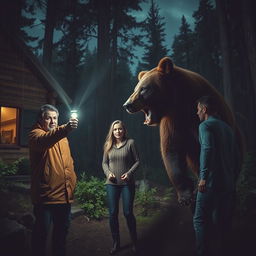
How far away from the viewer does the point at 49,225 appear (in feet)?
9.48

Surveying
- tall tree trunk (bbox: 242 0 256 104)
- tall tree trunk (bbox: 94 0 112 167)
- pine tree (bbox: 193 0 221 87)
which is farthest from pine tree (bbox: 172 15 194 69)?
tall tree trunk (bbox: 242 0 256 104)

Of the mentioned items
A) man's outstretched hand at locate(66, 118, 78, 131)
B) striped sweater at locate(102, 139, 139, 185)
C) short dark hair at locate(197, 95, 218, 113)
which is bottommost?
striped sweater at locate(102, 139, 139, 185)

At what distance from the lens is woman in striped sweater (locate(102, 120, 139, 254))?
152 inches

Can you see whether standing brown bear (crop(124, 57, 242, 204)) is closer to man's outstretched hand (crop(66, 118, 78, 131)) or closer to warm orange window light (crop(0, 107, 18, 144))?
man's outstretched hand (crop(66, 118, 78, 131))

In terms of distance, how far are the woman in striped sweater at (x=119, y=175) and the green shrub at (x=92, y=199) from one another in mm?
2577

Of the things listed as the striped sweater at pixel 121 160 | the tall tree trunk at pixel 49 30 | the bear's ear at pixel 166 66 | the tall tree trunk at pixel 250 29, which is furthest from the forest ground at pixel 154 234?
the tall tree trunk at pixel 49 30

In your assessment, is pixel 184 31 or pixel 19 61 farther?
pixel 184 31

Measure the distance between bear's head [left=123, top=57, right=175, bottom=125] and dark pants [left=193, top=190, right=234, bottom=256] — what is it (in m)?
1.02

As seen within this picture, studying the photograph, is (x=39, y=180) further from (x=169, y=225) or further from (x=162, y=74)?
(x=169, y=225)

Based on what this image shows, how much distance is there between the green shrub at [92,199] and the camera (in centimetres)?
648

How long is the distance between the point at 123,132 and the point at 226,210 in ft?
6.78

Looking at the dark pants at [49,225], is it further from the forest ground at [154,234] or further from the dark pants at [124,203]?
the forest ground at [154,234]

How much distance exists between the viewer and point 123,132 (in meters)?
4.23

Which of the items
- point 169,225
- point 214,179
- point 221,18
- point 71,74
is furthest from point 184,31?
point 214,179
